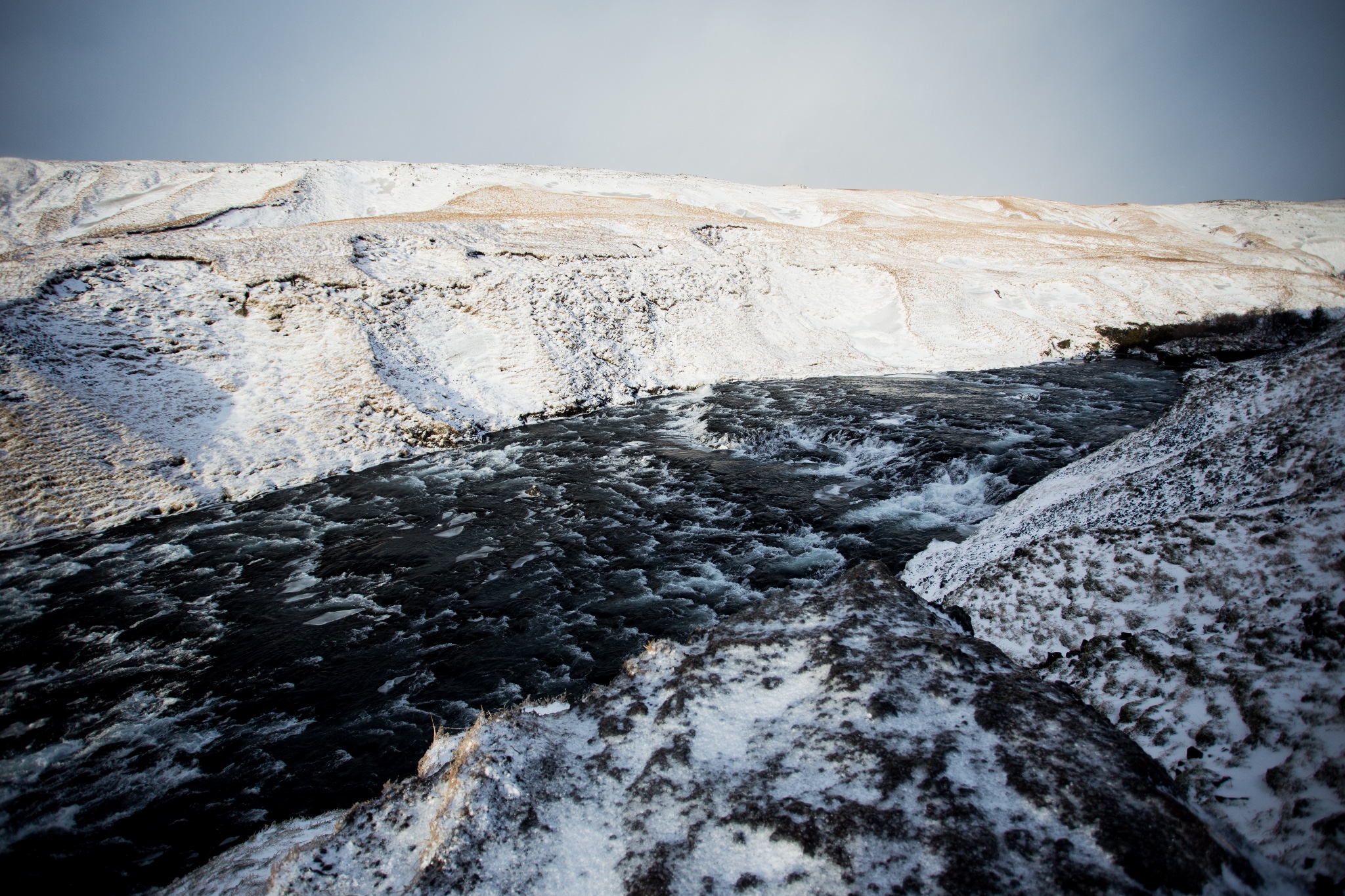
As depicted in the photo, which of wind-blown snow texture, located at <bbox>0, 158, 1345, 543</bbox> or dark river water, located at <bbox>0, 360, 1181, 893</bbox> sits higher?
wind-blown snow texture, located at <bbox>0, 158, 1345, 543</bbox>

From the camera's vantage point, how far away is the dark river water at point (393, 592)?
17.4ft

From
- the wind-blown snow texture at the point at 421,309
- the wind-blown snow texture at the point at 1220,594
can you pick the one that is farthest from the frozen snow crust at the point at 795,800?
the wind-blown snow texture at the point at 421,309

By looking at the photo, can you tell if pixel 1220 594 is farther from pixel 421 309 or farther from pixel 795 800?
pixel 421 309

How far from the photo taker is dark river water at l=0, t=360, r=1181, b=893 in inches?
209

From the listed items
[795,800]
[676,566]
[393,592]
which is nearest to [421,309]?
[393,592]

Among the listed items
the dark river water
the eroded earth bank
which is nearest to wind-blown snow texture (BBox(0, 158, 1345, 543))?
the eroded earth bank

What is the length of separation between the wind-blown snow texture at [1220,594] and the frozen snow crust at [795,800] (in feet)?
2.42

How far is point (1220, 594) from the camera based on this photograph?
4.40m

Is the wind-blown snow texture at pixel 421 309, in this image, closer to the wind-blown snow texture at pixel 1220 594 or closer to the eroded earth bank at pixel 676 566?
the eroded earth bank at pixel 676 566

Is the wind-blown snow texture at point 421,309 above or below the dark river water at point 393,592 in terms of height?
above

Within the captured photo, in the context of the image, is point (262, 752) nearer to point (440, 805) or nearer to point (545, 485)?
point (440, 805)

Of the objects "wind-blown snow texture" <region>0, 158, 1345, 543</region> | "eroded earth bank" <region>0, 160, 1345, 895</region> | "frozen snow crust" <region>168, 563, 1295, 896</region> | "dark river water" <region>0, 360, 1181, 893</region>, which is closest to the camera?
"frozen snow crust" <region>168, 563, 1295, 896</region>

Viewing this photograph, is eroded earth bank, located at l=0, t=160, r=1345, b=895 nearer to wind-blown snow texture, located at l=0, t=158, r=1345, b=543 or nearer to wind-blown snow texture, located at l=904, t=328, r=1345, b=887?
wind-blown snow texture, located at l=904, t=328, r=1345, b=887

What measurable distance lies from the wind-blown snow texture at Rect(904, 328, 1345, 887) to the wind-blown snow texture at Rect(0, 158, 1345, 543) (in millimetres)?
13497
